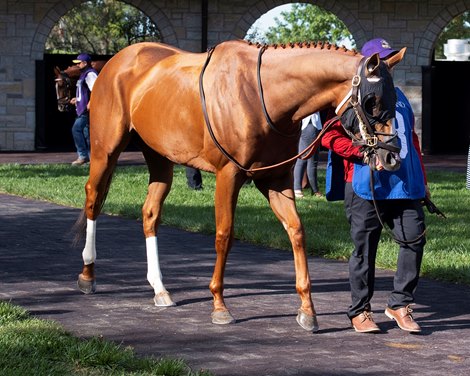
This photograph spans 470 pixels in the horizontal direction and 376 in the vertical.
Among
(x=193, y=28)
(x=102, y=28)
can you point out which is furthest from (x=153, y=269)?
(x=102, y=28)

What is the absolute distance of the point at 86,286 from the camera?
8.29 m

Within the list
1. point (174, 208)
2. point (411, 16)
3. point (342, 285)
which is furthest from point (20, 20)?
point (342, 285)

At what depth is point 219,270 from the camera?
7.41 m

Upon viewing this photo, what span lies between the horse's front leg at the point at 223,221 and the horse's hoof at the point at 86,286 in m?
1.28

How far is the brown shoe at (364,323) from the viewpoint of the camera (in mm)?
6984

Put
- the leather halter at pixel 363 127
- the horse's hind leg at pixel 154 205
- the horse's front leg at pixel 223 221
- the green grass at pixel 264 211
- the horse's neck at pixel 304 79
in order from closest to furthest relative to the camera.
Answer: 1. the leather halter at pixel 363 127
2. the horse's neck at pixel 304 79
3. the horse's front leg at pixel 223 221
4. the horse's hind leg at pixel 154 205
5. the green grass at pixel 264 211

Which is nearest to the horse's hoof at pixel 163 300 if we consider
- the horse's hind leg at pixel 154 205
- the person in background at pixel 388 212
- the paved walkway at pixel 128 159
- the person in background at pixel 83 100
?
the horse's hind leg at pixel 154 205

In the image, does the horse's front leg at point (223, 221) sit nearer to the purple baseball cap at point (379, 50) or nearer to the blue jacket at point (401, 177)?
the blue jacket at point (401, 177)

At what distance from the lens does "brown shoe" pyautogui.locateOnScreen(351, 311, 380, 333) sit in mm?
6984

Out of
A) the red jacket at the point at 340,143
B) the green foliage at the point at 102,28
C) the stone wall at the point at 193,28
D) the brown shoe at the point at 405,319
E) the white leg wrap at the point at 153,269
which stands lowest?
the brown shoe at the point at 405,319

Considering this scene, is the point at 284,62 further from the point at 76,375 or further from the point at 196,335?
the point at 76,375

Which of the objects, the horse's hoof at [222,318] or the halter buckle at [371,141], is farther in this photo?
the horse's hoof at [222,318]

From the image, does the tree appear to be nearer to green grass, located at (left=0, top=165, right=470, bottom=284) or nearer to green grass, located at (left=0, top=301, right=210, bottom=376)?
green grass, located at (left=0, top=165, right=470, bottom=284)

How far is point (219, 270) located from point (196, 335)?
70 centimetres
